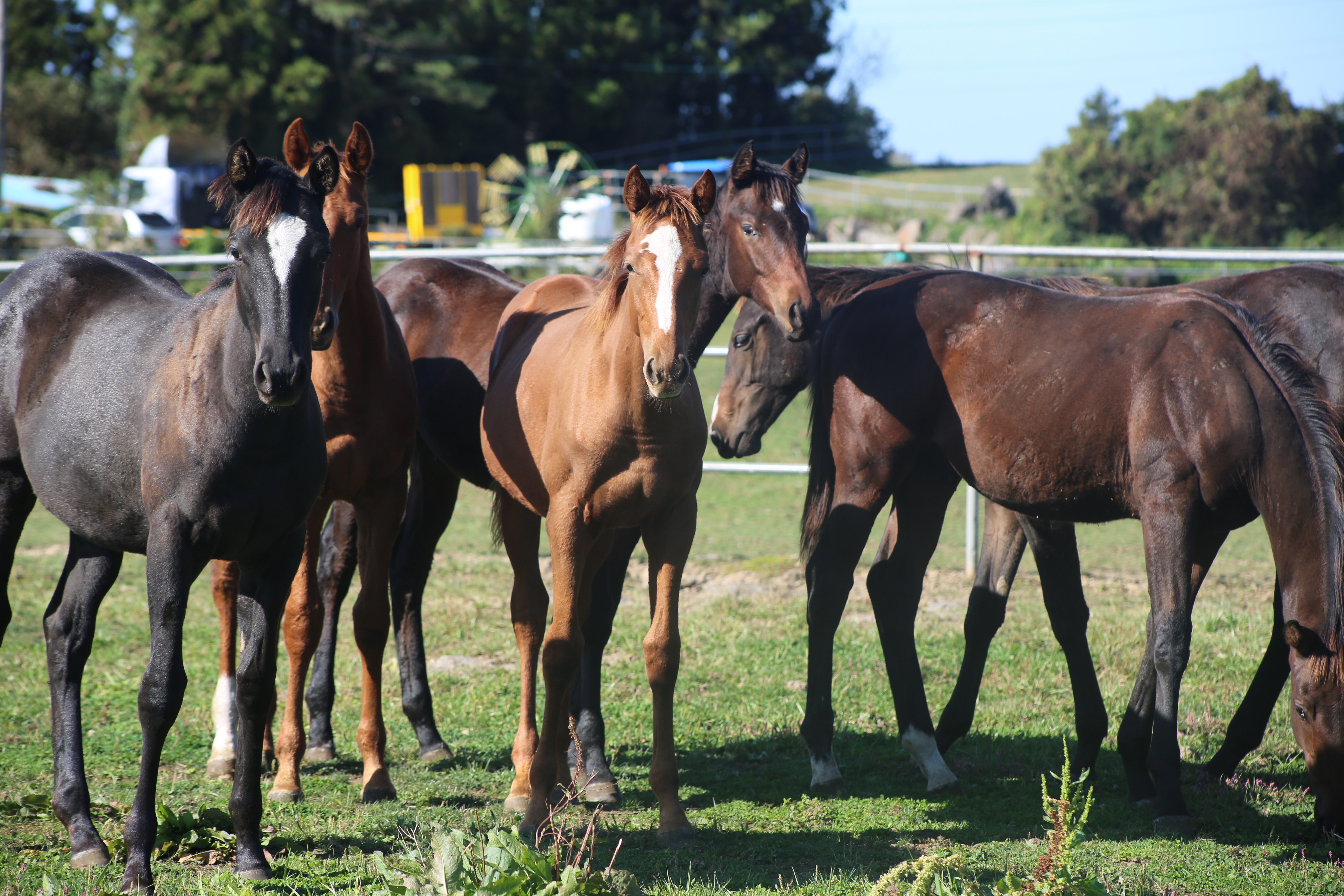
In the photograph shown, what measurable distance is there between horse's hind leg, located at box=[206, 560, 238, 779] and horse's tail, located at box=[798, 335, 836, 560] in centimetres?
235

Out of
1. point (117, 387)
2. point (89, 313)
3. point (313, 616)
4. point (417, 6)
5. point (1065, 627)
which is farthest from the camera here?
point (417, 6)

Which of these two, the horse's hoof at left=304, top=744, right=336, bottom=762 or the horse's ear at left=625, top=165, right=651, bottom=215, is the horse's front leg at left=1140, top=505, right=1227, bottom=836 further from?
the horse's hoof at left=304, top=744, right=336, bottom=762

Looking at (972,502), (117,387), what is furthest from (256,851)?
(972,502)

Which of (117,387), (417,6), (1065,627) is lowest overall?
(1065,627)

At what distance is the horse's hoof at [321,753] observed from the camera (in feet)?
14.2

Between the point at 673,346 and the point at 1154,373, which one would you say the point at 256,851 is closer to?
the point at 673,346

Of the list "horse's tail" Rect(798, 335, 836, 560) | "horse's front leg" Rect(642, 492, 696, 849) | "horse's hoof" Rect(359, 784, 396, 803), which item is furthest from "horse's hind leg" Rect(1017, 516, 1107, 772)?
"horse's hoof" Rect(359, 784, 396, 803)

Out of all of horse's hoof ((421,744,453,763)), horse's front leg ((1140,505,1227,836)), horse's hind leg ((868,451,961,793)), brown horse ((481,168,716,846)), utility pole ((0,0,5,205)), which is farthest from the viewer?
utility pole ((0,0,5,205))

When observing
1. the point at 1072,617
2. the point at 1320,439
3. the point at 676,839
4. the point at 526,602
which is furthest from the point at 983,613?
the point at 526,602

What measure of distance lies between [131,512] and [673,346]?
1792 millimetres

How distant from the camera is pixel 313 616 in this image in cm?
389

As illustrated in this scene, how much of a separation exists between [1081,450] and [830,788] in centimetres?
162

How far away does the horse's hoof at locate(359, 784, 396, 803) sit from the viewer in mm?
3838

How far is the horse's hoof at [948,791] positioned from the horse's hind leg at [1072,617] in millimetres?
531
